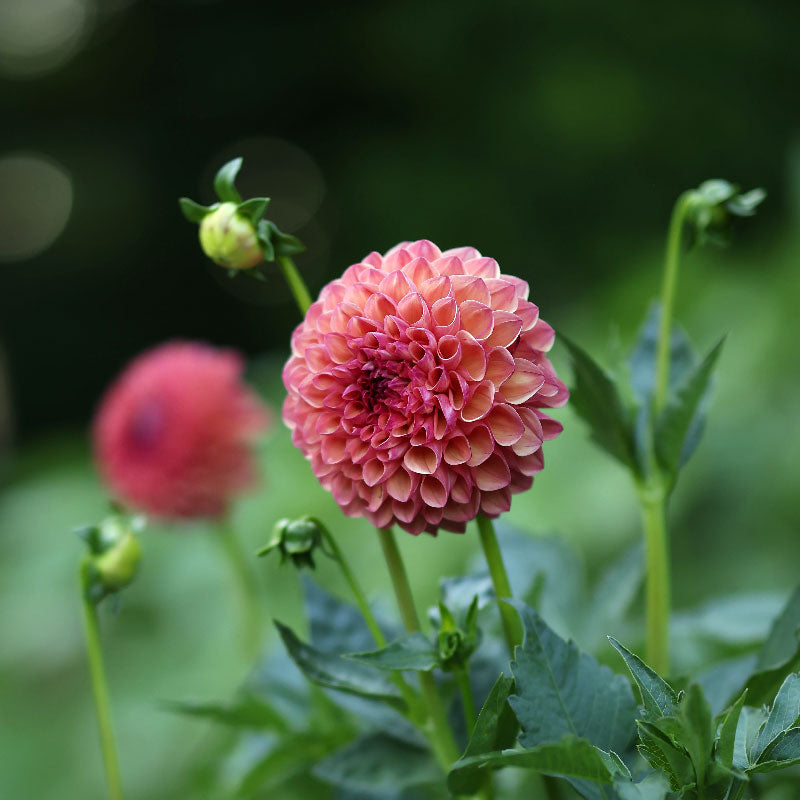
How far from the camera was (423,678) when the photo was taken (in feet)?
1.13

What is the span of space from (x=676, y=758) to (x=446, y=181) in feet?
6.93

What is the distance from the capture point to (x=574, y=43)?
7.03 ft

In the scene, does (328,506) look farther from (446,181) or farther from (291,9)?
(291,9)

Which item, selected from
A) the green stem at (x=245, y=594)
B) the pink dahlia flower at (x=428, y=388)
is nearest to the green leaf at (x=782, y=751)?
the pink dahlia flower at (x=428, y=388)

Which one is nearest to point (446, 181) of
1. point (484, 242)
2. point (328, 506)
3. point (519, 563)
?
point (484, 242)

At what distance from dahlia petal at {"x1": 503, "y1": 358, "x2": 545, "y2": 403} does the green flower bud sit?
0.36 ft

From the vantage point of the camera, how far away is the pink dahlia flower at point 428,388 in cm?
30

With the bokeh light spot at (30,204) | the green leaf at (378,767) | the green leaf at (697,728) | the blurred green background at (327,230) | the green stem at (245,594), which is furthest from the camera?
the bokeh light spot at (30,204)

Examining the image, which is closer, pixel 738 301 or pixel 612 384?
pixel 612 384

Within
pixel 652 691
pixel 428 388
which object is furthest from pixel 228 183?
pixel 652 691

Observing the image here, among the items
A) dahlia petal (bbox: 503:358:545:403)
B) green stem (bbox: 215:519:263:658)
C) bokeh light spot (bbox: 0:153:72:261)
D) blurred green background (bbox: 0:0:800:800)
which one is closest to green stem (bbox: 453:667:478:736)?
dahlia petal (bbox: 503:358:545:403)

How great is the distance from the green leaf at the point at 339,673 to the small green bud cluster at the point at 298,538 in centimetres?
3

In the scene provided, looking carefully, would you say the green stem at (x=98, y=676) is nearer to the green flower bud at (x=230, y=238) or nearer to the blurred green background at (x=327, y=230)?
the green flower bud at (x=230, y=238)

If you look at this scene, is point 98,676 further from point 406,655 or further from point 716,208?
point 716,208
